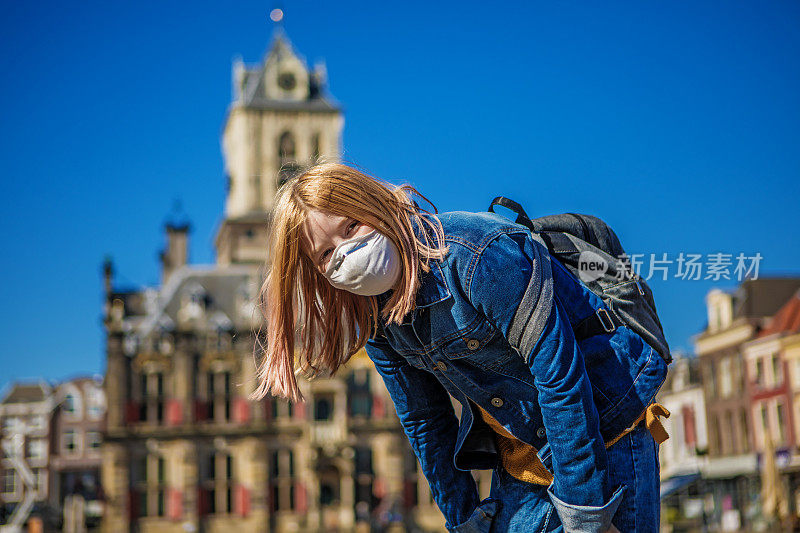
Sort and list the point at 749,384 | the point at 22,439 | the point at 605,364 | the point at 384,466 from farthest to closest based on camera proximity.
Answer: the point at 22,439
the point at 384,466
the point at 749,384
the point at 605,364

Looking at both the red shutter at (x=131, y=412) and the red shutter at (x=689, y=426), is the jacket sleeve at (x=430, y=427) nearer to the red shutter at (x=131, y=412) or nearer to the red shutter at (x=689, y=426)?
the red shutter at (x=131, y=412)

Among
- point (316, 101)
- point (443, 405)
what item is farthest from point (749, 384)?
point (443, 405)

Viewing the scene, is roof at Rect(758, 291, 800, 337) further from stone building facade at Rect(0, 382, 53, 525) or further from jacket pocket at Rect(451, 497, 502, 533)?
stone building facade at Rect(0, 382, 53, 525)

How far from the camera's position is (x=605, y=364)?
96.6 inches

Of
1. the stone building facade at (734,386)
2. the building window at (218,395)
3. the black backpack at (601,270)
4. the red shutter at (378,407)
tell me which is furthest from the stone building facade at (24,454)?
the black backpack at (601,270)

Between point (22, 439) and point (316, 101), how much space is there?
843 inches

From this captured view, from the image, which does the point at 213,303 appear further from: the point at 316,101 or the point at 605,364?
the point at 605,364

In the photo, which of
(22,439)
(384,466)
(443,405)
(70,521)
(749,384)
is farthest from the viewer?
(22,439)

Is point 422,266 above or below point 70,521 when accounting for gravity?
above

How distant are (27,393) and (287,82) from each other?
68.7 feet

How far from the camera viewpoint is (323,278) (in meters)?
2.53

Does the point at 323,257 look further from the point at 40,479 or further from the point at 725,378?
the point at 40,479

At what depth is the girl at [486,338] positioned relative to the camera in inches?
90.1

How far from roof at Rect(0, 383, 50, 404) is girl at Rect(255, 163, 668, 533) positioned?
54.0 meters
